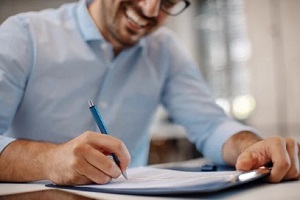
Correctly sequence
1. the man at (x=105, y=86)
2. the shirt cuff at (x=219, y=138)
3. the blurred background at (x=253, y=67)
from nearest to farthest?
1. the man at (x=105, y=86)
2. the shirt cuff at (x=219, y=138)
3. the blurred background at (x=253, y=67)

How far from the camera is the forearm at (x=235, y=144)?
1.05 meters

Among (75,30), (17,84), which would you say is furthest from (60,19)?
(17,84)

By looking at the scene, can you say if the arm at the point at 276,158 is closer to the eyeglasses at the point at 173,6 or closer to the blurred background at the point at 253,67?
the eyeglasses at the point at 173,6

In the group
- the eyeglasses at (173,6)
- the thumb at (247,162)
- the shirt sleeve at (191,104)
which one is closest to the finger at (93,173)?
the thumb at (247,162)

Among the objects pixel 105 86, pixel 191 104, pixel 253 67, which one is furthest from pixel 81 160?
pixel 253 67

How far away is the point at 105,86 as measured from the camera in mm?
1268

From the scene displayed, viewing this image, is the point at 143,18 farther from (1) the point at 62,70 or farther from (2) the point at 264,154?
(2) the point at 264,154

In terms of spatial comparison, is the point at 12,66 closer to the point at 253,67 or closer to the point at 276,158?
the point at 276,158

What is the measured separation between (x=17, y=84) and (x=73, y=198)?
0.51 m

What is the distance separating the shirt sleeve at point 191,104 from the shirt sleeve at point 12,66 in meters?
0.51

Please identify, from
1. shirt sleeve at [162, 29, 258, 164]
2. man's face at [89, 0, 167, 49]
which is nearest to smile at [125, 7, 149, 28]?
man's face at [89, 0, 167, 49]

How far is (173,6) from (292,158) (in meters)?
0.66

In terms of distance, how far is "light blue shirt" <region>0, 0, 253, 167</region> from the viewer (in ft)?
3.70

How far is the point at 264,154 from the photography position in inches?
34.8
